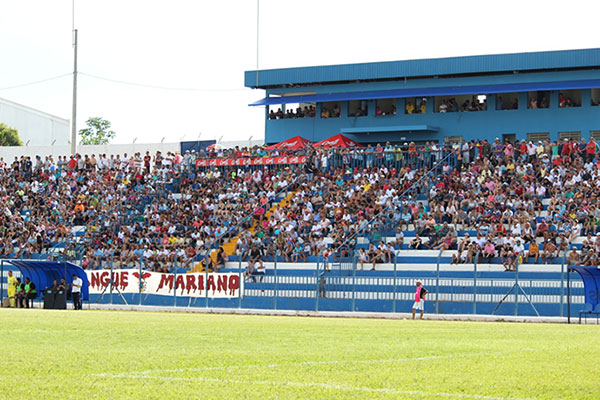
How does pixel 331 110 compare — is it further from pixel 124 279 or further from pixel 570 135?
pixel 124 279

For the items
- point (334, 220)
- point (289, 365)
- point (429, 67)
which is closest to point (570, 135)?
point (429, 67)

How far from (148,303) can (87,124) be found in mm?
85545

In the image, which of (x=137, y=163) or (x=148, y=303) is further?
(x=137, y=163)

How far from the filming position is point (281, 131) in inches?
2265

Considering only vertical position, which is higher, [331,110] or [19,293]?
[331,110]

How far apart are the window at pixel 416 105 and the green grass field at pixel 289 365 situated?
34.7m

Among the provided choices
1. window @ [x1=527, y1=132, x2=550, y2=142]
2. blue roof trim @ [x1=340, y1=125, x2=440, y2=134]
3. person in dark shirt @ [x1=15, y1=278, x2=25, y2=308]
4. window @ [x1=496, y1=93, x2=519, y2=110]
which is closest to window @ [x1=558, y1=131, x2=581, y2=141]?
window @ [x1=527, y1=132, x2=550, y2=142]

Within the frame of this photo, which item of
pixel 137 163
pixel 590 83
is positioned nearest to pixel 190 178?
pixel 137 163

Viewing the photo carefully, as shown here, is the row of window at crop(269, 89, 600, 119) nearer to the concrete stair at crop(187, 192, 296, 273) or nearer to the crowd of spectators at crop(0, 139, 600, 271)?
the crowd of spectators at crop(0, 139, 600, 271)

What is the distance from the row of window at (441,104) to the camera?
5000 cm

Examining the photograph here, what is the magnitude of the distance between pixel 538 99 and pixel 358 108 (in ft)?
34.3

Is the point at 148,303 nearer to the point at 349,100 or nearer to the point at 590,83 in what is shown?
the point at 349,100

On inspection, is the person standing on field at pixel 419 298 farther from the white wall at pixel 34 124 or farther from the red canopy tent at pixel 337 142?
the white wall at pixel 34 124

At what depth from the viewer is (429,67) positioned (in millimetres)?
52750
